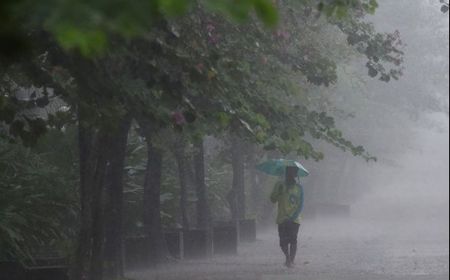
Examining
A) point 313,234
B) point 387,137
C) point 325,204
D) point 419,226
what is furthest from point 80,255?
point 387,137

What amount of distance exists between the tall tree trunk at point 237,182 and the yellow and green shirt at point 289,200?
7.19 metres

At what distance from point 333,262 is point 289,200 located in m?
2.75

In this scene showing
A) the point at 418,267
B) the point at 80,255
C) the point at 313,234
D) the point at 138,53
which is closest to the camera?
the point at 138,53

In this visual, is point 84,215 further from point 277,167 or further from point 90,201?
point 277,167

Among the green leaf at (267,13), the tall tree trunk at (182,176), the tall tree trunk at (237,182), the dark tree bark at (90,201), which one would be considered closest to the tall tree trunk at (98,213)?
the dark tree bark at (90,201)

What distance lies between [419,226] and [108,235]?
24847mm

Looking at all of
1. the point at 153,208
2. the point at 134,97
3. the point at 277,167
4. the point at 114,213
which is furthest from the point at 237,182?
the point at 134,97

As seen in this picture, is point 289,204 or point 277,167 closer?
point 289,204

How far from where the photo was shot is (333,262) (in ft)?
67.4

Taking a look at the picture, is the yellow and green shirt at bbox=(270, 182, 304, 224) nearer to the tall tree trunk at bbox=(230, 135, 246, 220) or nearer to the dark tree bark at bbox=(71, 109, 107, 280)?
the dark tree bark at bbox=(71, 109, 107, 280)

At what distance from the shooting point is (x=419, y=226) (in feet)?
126

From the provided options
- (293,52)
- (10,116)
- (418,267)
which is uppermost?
(293,52)

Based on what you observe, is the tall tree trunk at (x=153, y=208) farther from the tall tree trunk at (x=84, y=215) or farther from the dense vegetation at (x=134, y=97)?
the tall tree trunk at (x=84, y=215)

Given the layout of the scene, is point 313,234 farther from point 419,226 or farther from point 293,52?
point 293,52
